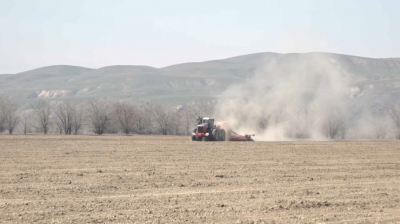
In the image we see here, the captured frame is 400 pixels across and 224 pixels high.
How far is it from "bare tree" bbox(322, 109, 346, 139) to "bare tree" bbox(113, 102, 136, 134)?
29306 mm

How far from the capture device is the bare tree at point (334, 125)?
8338cm

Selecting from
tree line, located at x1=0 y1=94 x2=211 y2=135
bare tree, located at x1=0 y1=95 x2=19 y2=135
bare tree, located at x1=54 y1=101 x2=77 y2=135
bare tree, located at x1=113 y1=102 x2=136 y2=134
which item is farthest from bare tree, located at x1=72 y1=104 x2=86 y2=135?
bare tree, located at x1=0 y1=95 x2=19 y2=135

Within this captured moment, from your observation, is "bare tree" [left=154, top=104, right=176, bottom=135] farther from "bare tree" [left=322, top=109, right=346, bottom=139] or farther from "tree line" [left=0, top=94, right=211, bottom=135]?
"bare tree" [left=322, top=109, right=346, bottom=139]

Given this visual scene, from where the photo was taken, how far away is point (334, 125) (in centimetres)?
8438

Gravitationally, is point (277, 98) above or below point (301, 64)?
below

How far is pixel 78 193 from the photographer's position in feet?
61.9

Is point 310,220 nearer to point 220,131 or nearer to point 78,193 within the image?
point 78,193

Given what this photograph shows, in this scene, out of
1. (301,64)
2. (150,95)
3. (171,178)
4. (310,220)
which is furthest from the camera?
(150,95)

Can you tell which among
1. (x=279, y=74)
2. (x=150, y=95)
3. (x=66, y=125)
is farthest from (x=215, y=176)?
(x=150, y=95)

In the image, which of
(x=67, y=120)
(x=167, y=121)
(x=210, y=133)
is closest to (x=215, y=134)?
(x=210, y=133)

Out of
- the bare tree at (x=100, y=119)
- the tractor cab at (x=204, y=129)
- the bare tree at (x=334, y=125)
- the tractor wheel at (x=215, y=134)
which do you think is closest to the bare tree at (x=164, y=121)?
the bare tree at (x=100, y=119)

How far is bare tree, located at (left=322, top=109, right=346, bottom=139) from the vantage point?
83.4m

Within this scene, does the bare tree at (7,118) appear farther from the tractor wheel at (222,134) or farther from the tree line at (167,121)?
the tractor wheel at (222,134)

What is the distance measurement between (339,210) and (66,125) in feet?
264
